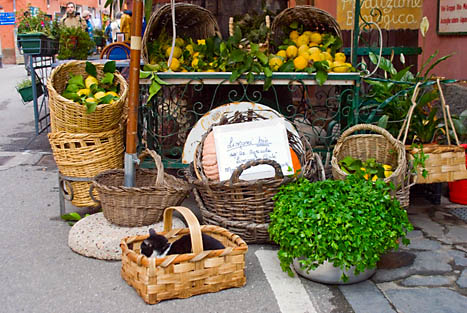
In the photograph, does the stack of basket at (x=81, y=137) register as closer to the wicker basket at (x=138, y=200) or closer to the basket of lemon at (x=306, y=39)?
the wicker basket at (x=138, y=200)

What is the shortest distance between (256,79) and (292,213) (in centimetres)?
160

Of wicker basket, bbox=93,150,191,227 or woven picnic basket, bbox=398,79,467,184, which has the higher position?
woven picnic basket, bbox=398,79,467,184

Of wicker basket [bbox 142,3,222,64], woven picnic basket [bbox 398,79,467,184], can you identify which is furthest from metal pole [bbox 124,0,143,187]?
woven picnic basket [bbox 398,79,467,184]

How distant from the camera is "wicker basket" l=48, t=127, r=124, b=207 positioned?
425 cm

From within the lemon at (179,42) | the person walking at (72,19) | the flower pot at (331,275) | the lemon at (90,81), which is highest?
the person walking at (72,19)

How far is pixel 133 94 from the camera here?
4023mm

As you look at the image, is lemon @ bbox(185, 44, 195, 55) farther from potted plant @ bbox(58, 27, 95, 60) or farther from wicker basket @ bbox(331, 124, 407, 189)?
potted plant @ bbox(58, 27, 95, 60)

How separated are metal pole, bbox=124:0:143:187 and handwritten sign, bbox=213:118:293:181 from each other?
599 mm

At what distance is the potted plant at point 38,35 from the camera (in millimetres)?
7512

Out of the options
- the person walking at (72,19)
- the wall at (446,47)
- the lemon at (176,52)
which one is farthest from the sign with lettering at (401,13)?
the person walking at (72,19)

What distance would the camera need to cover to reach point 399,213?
331 cm

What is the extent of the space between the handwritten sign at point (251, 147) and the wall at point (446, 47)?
279 cm

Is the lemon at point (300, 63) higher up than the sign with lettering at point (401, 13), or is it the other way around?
the sign with lettering at point (401, 13)

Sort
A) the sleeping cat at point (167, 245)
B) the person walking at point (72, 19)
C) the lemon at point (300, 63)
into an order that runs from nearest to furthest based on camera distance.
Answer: the sleeping cat at point (167, 245) < the lemon at point (300, 63) < the person walking at point (72, 19)
